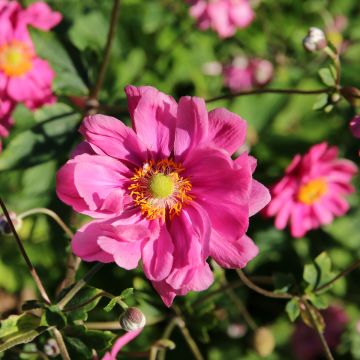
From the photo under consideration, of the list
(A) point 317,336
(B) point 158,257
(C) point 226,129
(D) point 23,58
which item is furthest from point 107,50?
(A) point 317,336

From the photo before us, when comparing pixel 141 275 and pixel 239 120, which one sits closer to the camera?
pixel 239 120

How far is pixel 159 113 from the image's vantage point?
5.36 ft

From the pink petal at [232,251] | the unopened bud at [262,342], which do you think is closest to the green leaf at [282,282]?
the pink petal at [232,251]

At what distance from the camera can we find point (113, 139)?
5.35 ft

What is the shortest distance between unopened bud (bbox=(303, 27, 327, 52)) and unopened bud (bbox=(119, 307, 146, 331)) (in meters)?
1.17

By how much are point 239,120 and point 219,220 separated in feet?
0.97

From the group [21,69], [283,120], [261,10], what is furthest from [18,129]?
[261,10]

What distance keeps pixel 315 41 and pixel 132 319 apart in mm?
1198

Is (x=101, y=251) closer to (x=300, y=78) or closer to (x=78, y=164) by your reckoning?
(x=78, y=164)

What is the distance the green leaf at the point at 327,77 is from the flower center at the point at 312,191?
29.4 inches

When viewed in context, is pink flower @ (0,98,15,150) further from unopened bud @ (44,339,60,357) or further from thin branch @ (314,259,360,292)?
thin branch @ (314,259,360,292)

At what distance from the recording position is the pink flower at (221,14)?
10.3 ft

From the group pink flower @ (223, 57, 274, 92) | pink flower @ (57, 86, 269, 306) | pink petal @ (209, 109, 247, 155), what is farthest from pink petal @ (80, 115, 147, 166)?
pink flower @ (223, 57, 274, 92)

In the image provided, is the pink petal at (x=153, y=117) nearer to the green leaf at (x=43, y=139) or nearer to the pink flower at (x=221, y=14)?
the green leaf at (x=43, y=139)
